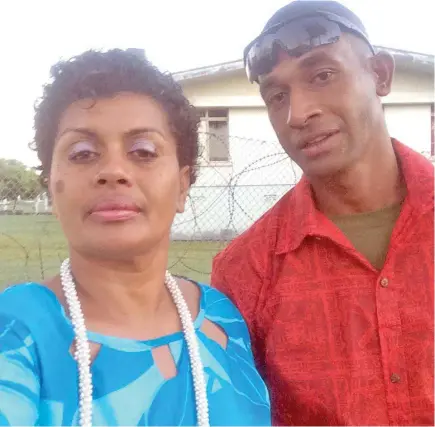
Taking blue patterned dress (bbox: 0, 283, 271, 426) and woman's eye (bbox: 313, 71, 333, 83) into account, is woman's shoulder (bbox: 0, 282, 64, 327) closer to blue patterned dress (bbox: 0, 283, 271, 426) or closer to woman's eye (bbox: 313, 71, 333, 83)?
blue patterned dress (bbox: 0, 283, 271, 426)

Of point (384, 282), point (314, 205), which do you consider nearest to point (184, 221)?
point (314, 205)

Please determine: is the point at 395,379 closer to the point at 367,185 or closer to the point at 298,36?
the point at 367,185

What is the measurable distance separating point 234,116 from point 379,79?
8.68 metres

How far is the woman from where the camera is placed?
50.6 inches

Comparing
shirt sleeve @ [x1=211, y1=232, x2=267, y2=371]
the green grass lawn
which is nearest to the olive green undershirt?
shirt sleeve @ [x1=211, y1=232, x2=267, y2=371]

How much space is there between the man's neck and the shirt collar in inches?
2.3

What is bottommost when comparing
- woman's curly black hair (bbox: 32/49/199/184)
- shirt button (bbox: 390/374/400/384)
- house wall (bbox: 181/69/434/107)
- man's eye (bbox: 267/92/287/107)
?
shirt button (bbox: 390/374/400/384)

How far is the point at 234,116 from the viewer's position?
10.7 meters

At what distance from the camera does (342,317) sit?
6.07 feet

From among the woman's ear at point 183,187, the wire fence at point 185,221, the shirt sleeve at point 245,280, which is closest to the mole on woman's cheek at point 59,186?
the woman's ear at point 183,187

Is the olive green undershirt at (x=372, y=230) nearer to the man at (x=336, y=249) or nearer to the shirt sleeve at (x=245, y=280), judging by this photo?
the man at (x=336, y=249)

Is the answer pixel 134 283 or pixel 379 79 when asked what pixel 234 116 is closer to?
pixel 379 79

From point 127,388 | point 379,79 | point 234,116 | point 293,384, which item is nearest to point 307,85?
point 379,79

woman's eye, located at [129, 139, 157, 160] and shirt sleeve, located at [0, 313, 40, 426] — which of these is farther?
woman's eye, located at [129, 139, 157, 160]
